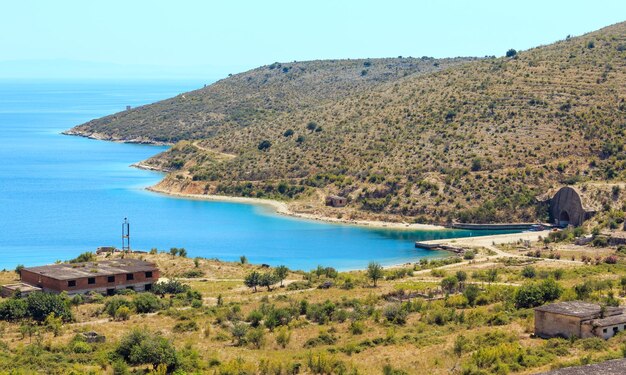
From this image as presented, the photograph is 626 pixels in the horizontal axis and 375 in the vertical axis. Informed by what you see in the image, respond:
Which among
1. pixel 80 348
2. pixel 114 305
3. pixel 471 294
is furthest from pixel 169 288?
pixel 471 294

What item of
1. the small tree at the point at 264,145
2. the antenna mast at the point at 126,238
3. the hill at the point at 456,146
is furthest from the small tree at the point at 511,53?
the antenna mast at the point at 126,238

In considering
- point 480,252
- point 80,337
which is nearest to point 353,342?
point 80,337

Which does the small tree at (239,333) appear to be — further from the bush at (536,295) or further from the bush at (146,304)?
the bush at (536,295)

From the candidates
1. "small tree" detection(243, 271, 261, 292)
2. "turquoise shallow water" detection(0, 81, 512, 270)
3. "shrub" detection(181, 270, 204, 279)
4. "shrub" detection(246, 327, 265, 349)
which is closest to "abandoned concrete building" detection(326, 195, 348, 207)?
"turquoise shallow water" detection(0, 81, 512, 270)

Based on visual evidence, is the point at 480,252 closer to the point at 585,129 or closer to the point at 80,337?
the point at 585,129

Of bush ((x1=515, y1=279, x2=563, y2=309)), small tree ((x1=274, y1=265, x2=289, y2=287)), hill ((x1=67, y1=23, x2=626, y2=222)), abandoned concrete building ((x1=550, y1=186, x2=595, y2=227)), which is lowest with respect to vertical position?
small tree ((x1=274, y1=265, x2=289, y2=287))

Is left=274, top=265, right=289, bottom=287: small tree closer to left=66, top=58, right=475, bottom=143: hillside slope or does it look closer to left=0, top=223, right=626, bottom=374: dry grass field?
left=0, top=223, right=626, bottom=374: dry grass field
